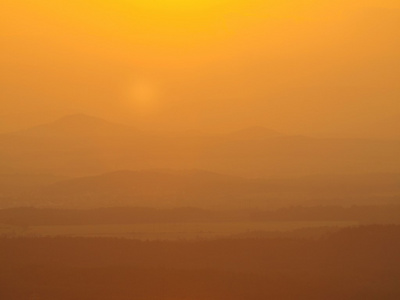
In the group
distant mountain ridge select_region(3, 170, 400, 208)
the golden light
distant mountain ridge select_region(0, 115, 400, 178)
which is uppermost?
the golden light

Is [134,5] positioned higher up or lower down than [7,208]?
higher up

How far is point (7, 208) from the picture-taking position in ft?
13.6

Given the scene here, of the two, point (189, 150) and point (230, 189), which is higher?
point (189, 150)

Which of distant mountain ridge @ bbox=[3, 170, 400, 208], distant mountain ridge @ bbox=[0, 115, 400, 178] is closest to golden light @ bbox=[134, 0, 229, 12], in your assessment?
distant mountain ridge @ bbox=[0, 115, 400, 178]

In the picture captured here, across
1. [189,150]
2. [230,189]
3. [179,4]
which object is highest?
[179,4]

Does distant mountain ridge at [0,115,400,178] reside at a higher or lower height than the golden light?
lower

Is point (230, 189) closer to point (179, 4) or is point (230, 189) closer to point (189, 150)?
point (189, 150)

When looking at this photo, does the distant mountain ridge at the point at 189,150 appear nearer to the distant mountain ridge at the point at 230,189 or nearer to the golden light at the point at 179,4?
the distant mountain ridge at the point at 230,189

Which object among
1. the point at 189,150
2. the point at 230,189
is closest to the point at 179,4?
the point at 189,150

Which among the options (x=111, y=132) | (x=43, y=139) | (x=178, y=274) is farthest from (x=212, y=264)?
(x=43, y=139)

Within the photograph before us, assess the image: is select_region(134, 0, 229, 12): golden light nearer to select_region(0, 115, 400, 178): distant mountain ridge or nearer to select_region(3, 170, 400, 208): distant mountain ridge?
select_region(0, 115, 400, 178): distant mountain ridge

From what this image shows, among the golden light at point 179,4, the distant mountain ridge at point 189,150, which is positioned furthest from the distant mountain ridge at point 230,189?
→ the golden light at point 179,4

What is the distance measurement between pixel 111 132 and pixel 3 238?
103 cm

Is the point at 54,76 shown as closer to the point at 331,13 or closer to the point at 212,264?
the point at 212,264
